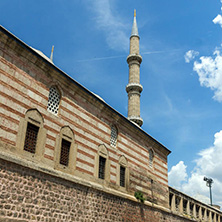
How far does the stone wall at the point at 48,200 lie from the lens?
885 cm

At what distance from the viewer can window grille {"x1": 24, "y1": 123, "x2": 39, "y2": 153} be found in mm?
10062

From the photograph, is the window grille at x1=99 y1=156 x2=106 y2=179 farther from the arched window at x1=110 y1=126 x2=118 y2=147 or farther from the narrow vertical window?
the narrow vertical window

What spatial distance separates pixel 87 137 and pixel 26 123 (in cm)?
328

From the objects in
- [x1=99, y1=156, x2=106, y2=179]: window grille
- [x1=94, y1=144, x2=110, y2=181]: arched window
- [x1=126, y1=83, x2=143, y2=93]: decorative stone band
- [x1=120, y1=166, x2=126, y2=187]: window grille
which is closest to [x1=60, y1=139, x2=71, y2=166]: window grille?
[x1=94, y1=144, x2=110, y2=181]: arched window

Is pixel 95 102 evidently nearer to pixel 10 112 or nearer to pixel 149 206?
pixel 10 112

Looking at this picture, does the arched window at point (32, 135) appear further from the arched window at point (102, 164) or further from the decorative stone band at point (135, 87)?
the decorative stone band at point (135, 87)

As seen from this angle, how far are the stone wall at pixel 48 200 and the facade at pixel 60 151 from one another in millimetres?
29

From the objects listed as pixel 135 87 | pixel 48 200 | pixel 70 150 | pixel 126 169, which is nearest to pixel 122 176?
pixel 126 169

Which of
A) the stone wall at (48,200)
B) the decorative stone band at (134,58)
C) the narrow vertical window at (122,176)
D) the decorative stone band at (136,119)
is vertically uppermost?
A: the decorative stone band at (134,58)

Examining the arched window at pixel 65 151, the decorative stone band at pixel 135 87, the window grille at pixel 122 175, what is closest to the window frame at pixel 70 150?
the arched window at pixel 65 151

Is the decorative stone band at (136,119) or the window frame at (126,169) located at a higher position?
the decorative stone band at (136,119)

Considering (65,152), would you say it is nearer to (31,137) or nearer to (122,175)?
(31,137)

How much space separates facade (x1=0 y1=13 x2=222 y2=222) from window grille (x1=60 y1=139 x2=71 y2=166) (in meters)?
0.04

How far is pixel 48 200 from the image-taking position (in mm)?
10016
